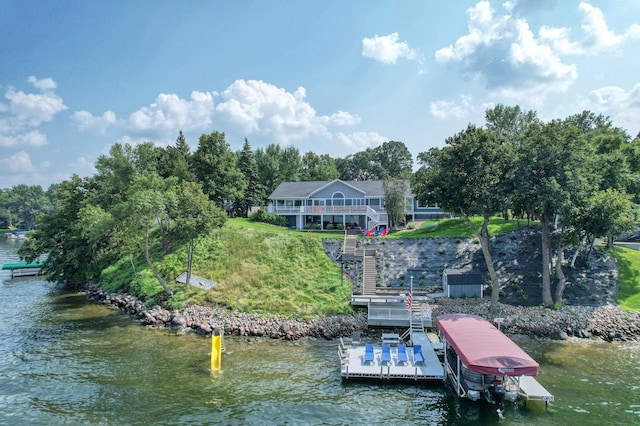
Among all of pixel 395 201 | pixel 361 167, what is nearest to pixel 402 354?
pixel 395 201

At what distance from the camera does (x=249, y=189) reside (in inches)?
2473

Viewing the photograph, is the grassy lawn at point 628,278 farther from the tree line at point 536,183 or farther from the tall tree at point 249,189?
the tall tree at point 249,189

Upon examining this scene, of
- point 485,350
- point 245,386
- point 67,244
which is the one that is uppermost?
point 67,244

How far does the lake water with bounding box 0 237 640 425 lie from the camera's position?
16.0 metres

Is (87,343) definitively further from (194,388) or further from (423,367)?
(423,367)

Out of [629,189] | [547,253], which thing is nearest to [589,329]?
[547,253]

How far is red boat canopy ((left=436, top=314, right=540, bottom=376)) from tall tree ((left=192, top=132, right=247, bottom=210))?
41.4 m

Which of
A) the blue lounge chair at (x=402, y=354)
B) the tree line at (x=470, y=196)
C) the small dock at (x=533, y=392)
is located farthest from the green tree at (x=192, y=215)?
the small dock at (x=533, y=392)

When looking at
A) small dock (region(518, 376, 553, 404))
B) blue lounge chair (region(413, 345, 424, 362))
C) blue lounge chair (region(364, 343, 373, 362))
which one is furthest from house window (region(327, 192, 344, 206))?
small dock (region(518, 376, 553, 404))

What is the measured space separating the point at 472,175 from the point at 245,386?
62.0ft

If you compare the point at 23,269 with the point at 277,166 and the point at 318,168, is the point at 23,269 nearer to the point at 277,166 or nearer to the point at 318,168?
the point at 277,166

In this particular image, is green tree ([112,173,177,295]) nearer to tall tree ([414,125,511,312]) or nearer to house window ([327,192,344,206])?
tall tree ([414,125,511,312])

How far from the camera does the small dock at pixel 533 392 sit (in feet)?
54.4

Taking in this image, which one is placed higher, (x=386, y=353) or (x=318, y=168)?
(x=318, y=168)
